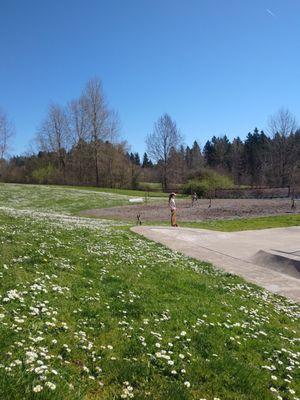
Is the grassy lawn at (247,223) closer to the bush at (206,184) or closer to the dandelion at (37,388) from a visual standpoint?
the dandelion at (37,388)

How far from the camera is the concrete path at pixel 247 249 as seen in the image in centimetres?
1602

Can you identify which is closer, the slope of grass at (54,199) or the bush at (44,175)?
the slope of grass at (54,199)

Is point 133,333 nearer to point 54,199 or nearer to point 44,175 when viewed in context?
point 54,199

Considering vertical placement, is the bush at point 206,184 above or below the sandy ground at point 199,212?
above

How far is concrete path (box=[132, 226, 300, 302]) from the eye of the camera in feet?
52.5

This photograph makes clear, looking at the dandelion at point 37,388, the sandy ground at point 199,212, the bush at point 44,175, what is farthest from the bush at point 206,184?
the dandelion at point 37,388

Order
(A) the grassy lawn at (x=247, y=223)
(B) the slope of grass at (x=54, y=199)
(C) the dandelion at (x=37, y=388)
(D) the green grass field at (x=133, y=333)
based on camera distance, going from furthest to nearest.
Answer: (B) the slope of grass at (x=54, y=199)
(A) the grassy lawn at (x=247, y=223)
(D) the green grass field at (x=133, y=333)
(C) the dandelion at (x=37, y=388)

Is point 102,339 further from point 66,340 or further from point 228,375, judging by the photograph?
point 228,375

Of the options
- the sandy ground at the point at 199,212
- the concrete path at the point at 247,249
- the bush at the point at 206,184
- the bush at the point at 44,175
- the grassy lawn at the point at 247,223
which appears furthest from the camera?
the bush at the point at 44,175

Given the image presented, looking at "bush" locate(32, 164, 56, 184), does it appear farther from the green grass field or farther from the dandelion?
the dandelion

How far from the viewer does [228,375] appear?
669 centimetres

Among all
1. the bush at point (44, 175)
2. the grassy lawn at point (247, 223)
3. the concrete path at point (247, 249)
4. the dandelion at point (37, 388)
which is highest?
the bush at point (44, 175)

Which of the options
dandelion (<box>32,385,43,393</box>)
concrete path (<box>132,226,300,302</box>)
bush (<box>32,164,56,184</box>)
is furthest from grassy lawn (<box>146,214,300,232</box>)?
bush (<box>32,164,56,184</box>)

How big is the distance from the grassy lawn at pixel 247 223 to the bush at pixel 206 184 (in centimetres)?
3176
